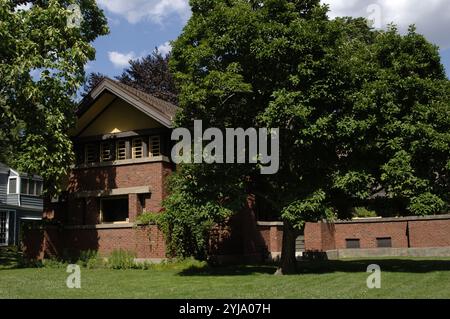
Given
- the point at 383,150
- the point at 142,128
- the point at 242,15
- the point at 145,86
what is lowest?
the point at 383,150

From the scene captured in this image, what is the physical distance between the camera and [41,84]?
67.4 feet

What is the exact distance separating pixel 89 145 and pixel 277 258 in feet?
33.1

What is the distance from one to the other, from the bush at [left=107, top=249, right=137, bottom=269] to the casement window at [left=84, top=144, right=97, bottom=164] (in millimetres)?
4738

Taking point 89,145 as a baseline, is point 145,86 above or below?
above

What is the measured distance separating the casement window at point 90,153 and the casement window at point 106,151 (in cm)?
40

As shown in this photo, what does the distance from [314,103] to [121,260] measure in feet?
33.3

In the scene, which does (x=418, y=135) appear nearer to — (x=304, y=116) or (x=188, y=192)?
(x=304, y=116)

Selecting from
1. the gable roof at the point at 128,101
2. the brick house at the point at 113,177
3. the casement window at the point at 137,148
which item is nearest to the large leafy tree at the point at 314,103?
the gable roof at the point at 128,101

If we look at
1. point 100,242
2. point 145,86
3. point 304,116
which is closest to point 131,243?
point 100,242

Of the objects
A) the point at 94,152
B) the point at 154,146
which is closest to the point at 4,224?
the point at 94,152

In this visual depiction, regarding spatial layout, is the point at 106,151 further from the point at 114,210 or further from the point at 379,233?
the point at 379,233

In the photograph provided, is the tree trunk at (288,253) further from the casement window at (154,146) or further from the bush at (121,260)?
the casement window at (154,146)

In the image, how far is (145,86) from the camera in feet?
Answer: 135
